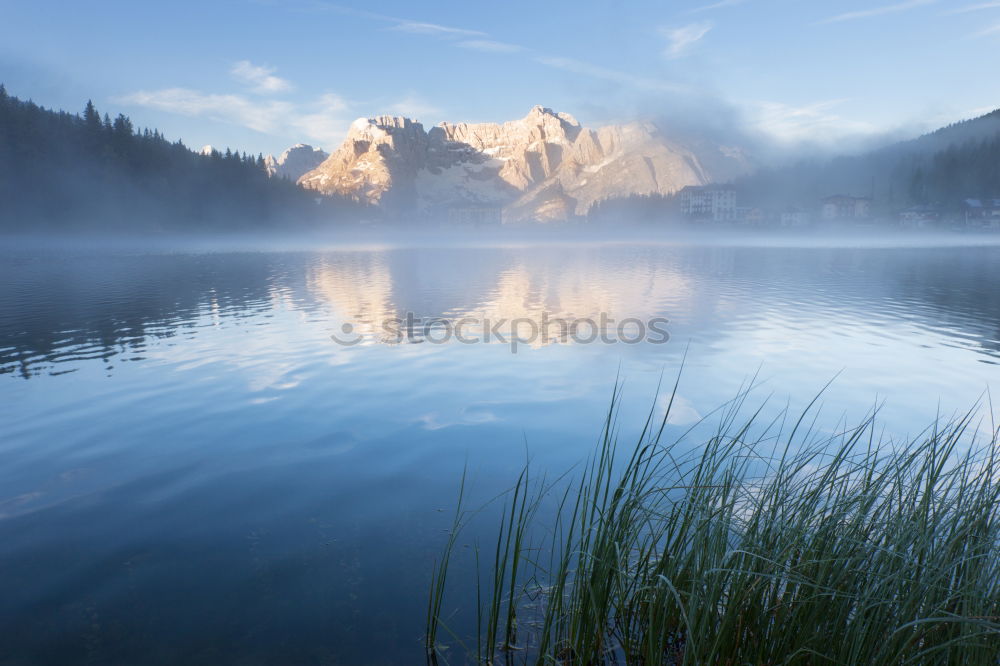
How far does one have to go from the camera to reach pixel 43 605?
17.0 ft

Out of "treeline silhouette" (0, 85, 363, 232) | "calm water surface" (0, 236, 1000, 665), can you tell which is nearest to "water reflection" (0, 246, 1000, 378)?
"calm water surface" (0, 236, 1000, 665)

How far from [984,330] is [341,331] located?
72.5 ft

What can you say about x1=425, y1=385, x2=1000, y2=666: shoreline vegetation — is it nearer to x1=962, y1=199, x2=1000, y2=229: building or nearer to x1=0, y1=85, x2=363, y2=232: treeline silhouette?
x1=0, y1=85, x2=363, y2=232: treeline silhouette

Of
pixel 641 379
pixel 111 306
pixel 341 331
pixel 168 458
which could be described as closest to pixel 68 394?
pixel 168 458

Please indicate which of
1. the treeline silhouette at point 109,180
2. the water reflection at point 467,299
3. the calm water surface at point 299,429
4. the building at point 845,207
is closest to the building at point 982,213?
the building at point 845,207

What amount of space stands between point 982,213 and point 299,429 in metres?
179

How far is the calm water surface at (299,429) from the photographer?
16.9 ft

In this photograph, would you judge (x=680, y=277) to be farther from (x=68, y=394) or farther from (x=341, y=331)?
(x=68, y=394)

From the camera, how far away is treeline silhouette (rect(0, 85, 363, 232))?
91.6 metres

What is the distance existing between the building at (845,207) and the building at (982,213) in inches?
1195

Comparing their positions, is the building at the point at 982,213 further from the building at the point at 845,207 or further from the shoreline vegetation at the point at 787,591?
the shoreline vegetation at the point at 787,591

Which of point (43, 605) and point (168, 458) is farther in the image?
point (168, 458)

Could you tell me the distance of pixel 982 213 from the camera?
139 m

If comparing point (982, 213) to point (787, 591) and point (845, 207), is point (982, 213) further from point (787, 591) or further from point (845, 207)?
point (787, 591)
